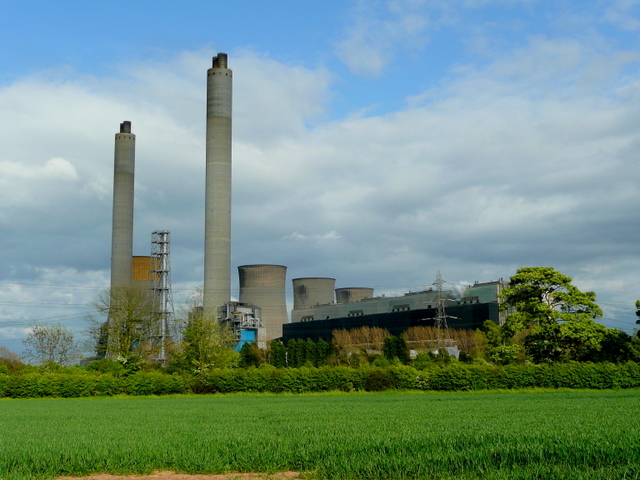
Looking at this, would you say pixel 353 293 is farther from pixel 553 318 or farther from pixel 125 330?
pixel 553 318

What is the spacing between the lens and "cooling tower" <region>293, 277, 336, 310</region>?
128m

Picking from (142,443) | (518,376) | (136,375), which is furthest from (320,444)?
(136,375)

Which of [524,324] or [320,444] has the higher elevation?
[524,324]

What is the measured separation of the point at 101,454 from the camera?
9.80m

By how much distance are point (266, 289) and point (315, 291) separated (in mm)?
23129

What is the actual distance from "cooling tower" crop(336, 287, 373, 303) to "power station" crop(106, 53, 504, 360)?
214mm

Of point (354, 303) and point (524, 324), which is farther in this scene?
point (354, 303)

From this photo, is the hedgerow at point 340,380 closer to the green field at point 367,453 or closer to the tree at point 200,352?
the tree at point 200,352

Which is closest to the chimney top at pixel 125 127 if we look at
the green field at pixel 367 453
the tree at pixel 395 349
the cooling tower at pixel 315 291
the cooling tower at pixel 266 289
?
the cooling tower at pixel 266 289

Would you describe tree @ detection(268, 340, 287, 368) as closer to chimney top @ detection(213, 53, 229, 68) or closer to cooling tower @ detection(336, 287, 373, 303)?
chimney top @ detection(213, 53, 229, 68)

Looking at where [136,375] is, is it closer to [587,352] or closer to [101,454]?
[587,352]

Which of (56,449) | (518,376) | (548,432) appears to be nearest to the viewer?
(56,449)

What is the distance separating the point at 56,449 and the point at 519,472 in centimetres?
746

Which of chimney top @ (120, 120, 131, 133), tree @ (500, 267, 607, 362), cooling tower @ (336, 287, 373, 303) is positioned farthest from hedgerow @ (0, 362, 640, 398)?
cooling tower @ (336, 287, 373, 303)
